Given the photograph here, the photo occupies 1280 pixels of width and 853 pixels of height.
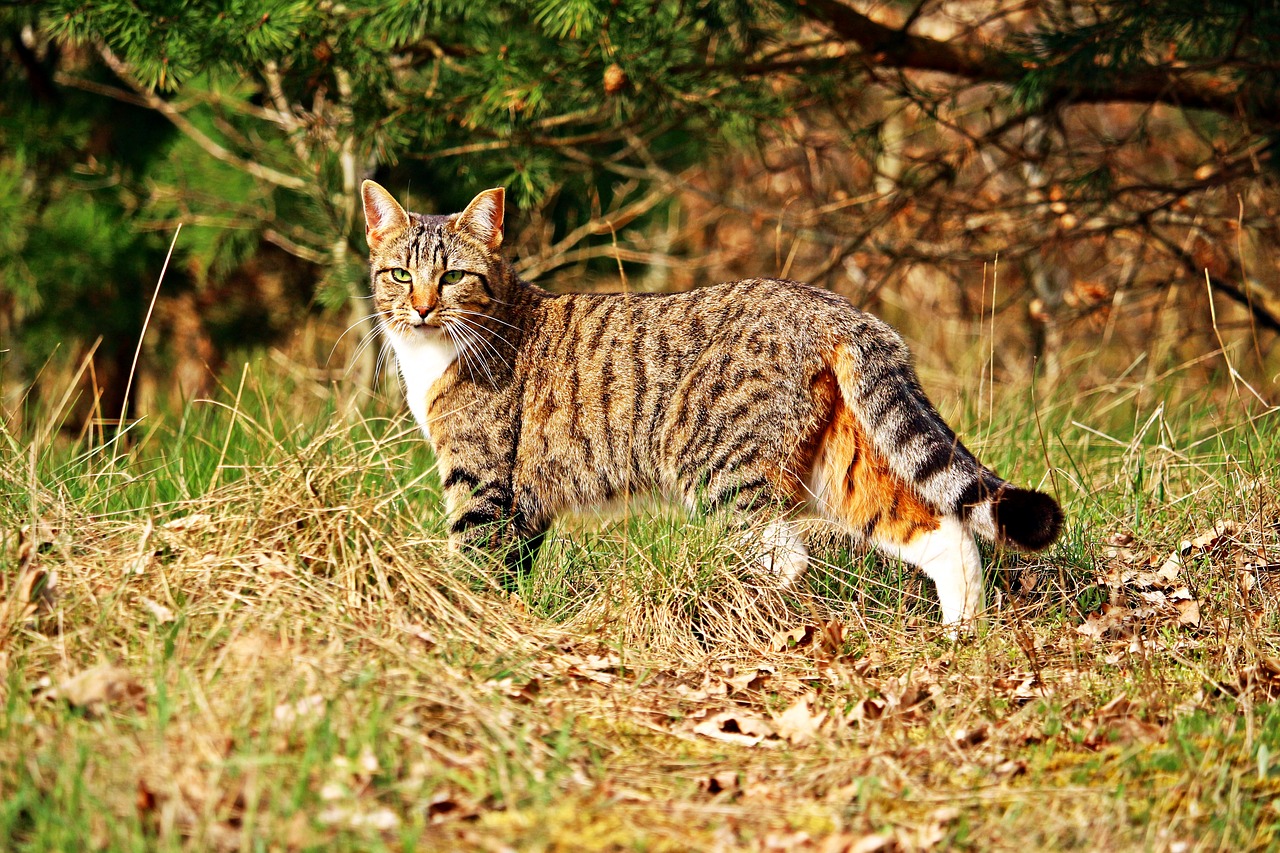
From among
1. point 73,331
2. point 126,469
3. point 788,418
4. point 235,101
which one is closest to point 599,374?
point 788,418

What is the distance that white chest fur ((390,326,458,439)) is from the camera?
4.66 meters

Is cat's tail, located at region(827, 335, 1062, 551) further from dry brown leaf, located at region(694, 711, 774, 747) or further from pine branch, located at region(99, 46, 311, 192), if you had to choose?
pine branch, located at region(99, 46, 311, 192)

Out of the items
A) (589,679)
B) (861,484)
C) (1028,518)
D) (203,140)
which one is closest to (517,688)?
(589,679)

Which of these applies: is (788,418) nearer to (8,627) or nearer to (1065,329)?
(8,627)

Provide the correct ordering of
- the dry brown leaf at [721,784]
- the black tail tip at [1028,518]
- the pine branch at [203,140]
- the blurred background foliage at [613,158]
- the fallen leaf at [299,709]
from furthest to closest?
the pine branch at [203,140]
the blurred background foliage at [613,158]
the black tail tip at [1028,518]
the dry brown leaf at [721,784]
the fallen leaf at [299,709]

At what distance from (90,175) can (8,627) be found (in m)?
6.00

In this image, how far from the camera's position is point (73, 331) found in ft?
27.4

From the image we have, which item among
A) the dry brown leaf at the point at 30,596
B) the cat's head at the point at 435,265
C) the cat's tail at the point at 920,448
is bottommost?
the dry brown leaf at the point at 30,596

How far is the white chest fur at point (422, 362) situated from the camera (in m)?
4.66

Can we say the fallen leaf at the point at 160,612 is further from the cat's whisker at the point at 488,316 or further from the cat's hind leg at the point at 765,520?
the cat's hind leg at the point at 765,520

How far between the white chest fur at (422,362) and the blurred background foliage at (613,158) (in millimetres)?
472

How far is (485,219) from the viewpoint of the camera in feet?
15.7

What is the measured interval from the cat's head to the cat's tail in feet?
4.69

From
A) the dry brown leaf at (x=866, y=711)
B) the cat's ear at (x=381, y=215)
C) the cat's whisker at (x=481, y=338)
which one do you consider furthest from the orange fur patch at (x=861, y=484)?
the cat's ear at (x=381, y=215)
